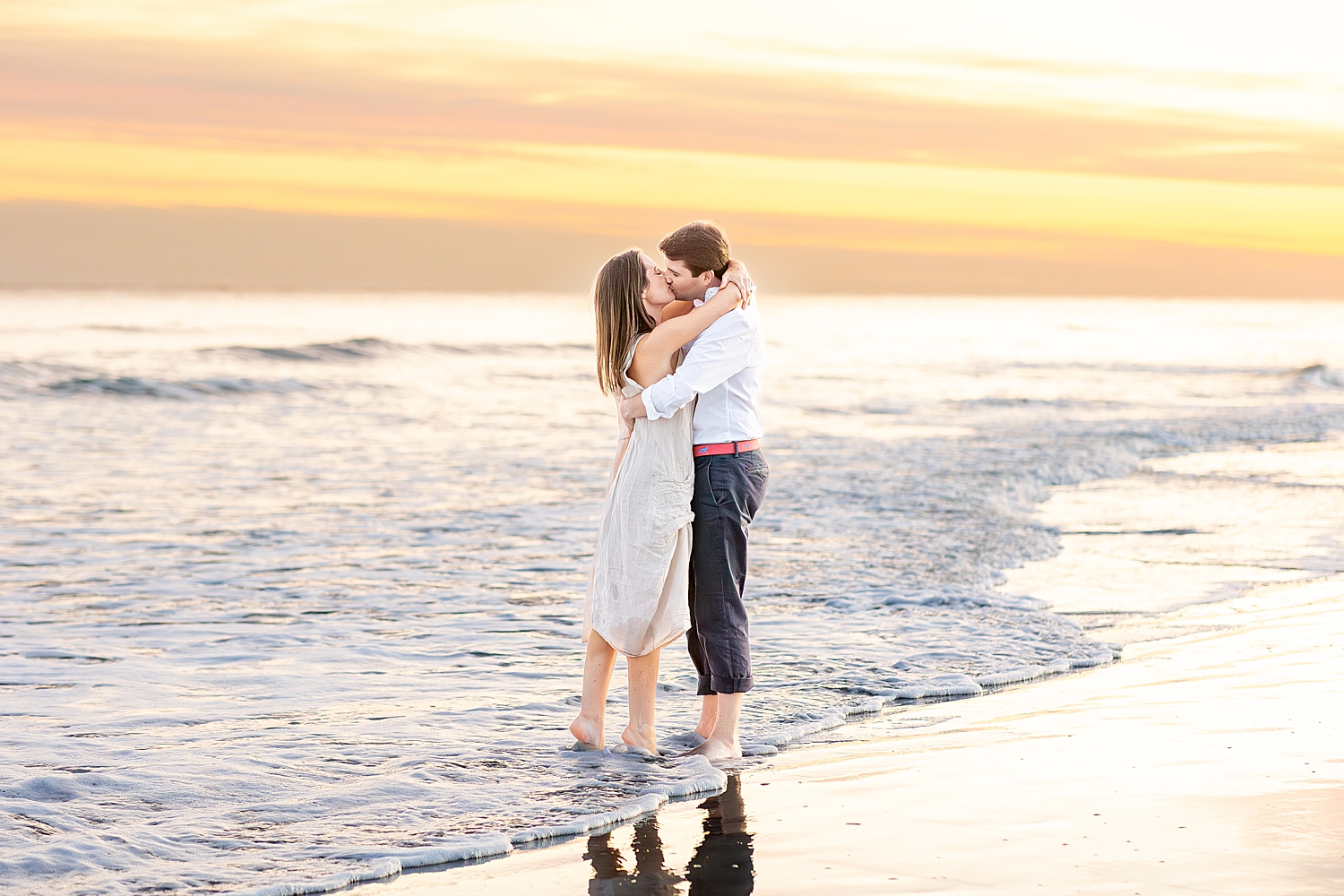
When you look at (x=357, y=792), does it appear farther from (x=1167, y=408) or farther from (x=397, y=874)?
(x=1167, y=408)

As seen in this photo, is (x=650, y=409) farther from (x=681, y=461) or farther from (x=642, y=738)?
(x=642, y=738)

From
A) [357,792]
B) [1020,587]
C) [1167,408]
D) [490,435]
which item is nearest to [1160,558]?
[1020,587]

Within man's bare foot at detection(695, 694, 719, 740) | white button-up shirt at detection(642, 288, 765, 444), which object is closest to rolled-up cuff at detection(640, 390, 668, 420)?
white button-up shirt at detection(642, 288, 765, 444)

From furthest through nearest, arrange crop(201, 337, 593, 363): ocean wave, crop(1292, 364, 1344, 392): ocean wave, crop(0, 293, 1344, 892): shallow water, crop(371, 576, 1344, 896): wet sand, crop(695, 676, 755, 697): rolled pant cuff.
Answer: crop(201, 337, 593, 363): ocean wave → crop(1292, 364, 1344, 392): ocean wave → crop(695, 676, 755, 697): rolled pant cuff → crop(0, 293, 1344, 892): shallow water → crop(371, 576, 1344, 896): wet sand

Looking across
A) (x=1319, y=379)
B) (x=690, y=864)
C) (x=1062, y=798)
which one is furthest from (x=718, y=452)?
(x=1319, y=379)

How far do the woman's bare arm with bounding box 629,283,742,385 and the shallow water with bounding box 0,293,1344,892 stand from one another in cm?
153

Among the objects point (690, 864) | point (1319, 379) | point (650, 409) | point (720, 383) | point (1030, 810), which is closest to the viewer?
point (690, 864)

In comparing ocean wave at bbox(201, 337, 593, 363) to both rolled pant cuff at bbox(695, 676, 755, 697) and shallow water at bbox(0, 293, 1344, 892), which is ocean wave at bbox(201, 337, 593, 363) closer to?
shallow water at bbox(0, 293, 1344, 892)

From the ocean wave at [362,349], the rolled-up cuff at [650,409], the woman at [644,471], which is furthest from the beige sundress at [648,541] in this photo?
the ocean wave at [362,349]

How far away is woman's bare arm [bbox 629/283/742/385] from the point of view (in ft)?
14.7

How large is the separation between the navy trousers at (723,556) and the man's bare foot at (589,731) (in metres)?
0.49

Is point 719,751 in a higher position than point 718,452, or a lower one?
lower

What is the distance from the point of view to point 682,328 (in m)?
4.48

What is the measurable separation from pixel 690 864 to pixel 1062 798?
1.28 meters
